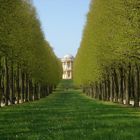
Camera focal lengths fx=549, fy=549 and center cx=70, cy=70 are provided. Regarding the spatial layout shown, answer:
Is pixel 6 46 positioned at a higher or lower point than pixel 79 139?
higher

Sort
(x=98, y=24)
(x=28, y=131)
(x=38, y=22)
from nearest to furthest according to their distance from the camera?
(x=28, y=131)
(x=98, y=24)
(x=38, y=22)

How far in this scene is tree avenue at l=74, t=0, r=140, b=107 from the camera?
4059 cm

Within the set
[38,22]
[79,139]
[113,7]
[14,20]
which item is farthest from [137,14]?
[38,22]

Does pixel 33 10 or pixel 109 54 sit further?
pixel 33 10

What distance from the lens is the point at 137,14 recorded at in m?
38.5

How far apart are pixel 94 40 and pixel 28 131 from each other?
44267 millimetres

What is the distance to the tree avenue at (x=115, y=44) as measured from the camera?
40594 millimetres

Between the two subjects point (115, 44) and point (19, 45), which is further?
point (19, 45)

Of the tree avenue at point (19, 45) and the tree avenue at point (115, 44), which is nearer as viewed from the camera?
the tree avenue at point (115, 44)

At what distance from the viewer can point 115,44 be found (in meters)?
48.5

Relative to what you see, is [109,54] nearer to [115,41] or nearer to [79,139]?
[115,41]

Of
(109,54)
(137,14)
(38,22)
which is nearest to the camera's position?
(137,14)

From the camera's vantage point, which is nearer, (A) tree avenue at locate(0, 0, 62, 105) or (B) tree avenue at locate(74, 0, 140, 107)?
(B) tree avenue at locate(74, 0, 140, 107)

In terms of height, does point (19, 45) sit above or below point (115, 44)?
above
